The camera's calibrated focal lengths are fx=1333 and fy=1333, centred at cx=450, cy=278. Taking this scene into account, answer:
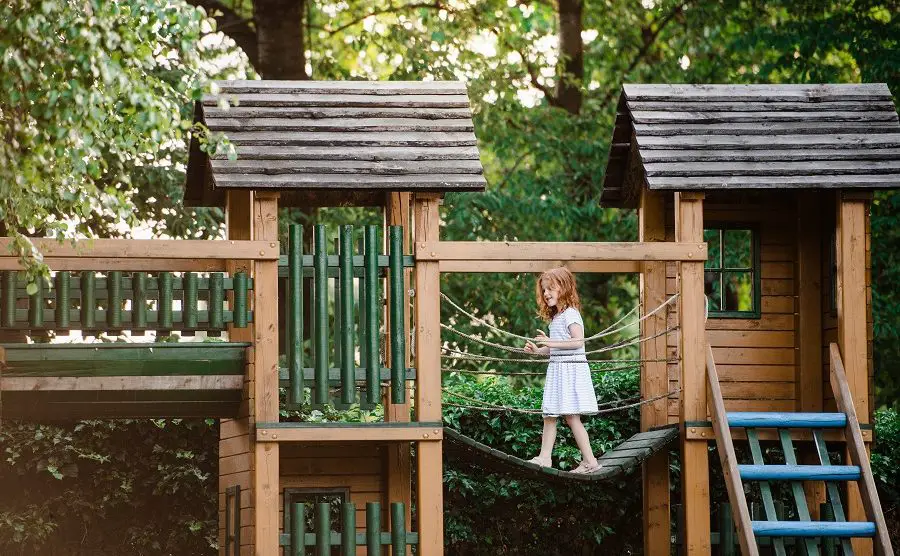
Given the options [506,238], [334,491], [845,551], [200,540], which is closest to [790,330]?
[845,551]

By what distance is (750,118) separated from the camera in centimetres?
1055

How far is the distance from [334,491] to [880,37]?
10066 millimetres

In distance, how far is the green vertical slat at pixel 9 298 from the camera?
8.91 m

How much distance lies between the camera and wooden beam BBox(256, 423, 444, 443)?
29.5 ft

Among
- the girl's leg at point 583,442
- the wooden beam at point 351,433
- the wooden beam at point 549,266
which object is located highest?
the wooden beam at point 549,266

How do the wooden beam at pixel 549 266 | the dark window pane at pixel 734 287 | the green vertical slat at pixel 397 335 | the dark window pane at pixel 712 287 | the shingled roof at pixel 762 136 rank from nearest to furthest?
1. the green vertical slat at pixel 397 335
2. the shingled roof at pixel 762 136
3. the wooden beam at pixel 549 266
4. the dark window pane at pixel 734 287
5. the dark window pane at pixel 712 287

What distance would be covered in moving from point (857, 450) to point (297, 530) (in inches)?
158

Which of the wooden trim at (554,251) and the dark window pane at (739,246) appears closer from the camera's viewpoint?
the wooden trim at (554,251)

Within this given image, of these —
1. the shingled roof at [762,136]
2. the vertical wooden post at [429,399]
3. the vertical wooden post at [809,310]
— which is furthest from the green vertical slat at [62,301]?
the vertical wooden post at [809,310]

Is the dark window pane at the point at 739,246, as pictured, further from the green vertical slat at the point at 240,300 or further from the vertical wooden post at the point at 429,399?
the green vertical slat at the point at 240,300

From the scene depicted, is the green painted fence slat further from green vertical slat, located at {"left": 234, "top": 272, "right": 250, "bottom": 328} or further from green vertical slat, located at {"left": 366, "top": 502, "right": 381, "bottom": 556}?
green vertical slat, located at {"left": 366, "top": 502, "right": 381, "bottom": 556}

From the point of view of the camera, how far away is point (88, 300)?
29.3 feet

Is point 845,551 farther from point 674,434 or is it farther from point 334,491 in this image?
point 334,491

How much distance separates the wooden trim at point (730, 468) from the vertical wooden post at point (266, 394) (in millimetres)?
3095
